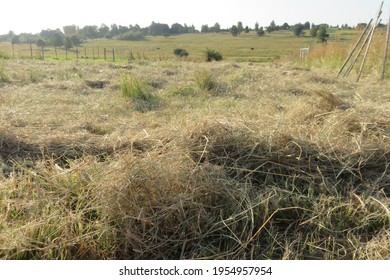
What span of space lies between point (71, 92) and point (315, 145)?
5722mm

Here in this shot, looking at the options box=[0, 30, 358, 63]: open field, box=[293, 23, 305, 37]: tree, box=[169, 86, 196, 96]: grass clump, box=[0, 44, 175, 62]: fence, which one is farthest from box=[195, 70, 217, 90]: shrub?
box=[293, 23, 305, 37]: tree

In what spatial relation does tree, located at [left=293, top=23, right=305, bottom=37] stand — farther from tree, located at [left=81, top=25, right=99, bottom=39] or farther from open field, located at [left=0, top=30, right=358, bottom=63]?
tree, located at [left=81, top=25, right=99, bottom=39]

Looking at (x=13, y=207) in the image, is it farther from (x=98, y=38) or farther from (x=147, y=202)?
(x=98, y=38)

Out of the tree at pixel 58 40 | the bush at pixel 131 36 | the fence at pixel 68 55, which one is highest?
the bush at pixel 131 36

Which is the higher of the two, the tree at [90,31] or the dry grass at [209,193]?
the tree at [90,31]

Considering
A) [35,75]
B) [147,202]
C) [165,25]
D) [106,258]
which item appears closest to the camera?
[106,258]

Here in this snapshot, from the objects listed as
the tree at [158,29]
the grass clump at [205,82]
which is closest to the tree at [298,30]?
the tree at [158,29]

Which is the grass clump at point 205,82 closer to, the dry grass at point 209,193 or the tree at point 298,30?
the dry grass at point 209,193

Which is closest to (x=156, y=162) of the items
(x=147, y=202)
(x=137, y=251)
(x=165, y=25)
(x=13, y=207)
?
(x=147, y=202)

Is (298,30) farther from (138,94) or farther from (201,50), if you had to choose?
(138,94)

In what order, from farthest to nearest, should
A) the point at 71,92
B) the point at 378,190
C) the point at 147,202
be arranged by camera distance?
the point at 71,92, the point at 378,190, the point at 147,202

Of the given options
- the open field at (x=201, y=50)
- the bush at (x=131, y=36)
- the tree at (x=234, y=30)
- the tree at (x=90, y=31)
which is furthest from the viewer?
the tree at (x=234, y=30)

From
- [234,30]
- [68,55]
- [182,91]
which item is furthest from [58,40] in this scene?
[234,30]

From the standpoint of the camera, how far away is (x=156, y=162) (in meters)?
2.25
